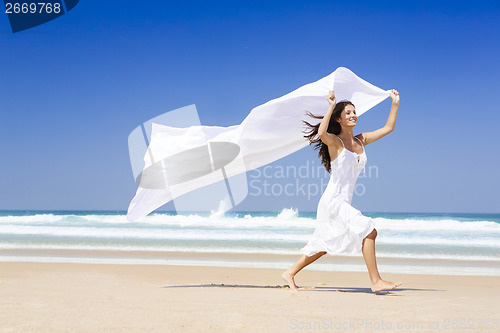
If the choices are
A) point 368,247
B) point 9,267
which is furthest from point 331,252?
point 9,267

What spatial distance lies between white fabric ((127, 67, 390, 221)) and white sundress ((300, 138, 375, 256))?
911mm

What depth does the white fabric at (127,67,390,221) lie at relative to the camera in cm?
607

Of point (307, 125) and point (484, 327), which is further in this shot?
point (307, 125)

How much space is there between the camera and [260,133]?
609 centimetres

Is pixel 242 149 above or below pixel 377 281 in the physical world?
above

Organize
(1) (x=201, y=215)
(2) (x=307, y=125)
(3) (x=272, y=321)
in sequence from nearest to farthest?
1. (3) (x=272, y=321)
2. (2) (x=307, y=125)
3. (1) (x=201, y=215)

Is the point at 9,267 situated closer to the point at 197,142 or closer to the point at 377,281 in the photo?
the point at 197,142

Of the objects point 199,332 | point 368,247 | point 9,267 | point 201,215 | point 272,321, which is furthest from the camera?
point 201,215

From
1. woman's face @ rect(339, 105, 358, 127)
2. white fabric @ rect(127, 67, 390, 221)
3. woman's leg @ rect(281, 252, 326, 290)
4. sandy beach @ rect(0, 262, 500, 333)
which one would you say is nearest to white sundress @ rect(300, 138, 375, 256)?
woman's leg @ rect(281, 252, 326, 290)

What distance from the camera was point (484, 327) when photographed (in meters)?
3.62

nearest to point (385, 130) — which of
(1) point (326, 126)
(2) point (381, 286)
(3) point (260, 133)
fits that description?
(1) point (326, 126)

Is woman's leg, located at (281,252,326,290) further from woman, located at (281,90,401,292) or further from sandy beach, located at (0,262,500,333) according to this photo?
sandy beach, located at (0,262,500,333)

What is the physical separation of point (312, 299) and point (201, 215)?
1236 inches

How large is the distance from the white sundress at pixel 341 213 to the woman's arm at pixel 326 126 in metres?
0.19
